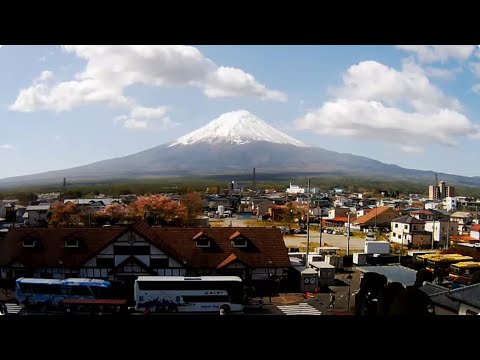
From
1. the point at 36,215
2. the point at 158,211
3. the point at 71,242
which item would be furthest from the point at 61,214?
→ the point at 71,242

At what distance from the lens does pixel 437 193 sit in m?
23.2

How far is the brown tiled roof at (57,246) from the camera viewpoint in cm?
607

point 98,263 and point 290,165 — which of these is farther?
point 290,165

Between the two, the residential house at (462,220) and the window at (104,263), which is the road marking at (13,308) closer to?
the window at (104,263)

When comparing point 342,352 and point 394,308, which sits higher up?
point 342,352

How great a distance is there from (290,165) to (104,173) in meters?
16.4

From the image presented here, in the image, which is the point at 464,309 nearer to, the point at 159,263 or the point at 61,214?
the point at 159,263

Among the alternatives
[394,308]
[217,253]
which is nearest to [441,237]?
[217,253]

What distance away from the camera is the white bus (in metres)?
5.06

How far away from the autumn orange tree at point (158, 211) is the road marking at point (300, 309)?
570 cm

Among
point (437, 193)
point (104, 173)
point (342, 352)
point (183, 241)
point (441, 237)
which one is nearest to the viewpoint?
point (342, 352)

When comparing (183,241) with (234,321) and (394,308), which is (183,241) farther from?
(234,321)

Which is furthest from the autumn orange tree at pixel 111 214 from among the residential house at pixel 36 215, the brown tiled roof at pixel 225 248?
the brown tiled roof at pixel 225 248
